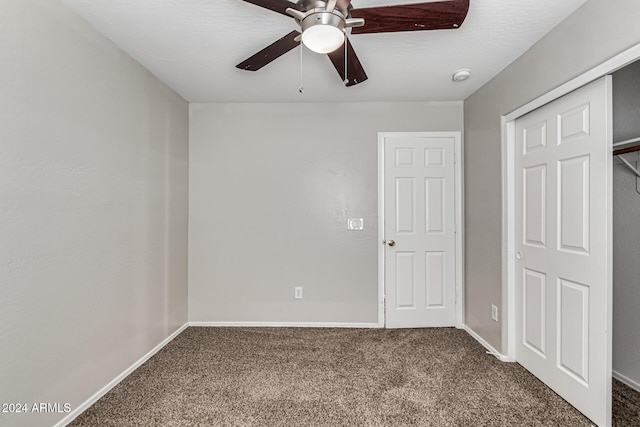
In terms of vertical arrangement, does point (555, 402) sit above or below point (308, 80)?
below

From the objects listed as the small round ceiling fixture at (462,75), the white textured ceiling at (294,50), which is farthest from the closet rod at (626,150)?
the small round ceiling fixture at (462,75)

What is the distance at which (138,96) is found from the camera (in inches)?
101

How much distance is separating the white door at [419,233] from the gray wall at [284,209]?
0.58 feet

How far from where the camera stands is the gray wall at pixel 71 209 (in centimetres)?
156

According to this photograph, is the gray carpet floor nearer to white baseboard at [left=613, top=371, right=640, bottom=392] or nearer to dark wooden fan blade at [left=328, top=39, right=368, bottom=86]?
white baseboard at [left=613, top=371, right=640, bottom=392]

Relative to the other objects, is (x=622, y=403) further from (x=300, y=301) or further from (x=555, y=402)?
(x=300, y=301)

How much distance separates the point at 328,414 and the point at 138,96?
265 centimetres

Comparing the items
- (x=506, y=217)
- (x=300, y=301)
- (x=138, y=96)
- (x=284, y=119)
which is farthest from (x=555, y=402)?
(x=138, y=96)

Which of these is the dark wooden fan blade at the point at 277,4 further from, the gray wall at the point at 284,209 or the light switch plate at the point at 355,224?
the light switch plate at the point at 355,224

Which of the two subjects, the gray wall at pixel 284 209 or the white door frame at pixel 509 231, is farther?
the gray wall at pixel 284 209

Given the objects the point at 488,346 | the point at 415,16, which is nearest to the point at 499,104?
the point at 415,16

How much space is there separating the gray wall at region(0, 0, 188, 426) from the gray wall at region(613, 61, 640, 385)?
3528mm

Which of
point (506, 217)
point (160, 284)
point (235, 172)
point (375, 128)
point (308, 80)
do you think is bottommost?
point (160, 284)

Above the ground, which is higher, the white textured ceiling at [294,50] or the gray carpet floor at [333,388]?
the white textured ceiling at [294,50]
